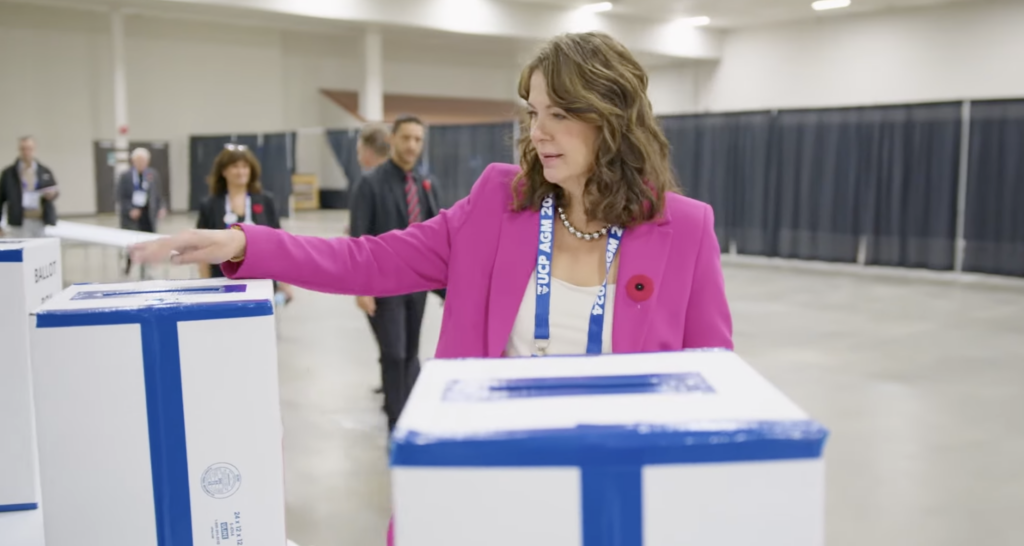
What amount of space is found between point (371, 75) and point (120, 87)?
5.01 m

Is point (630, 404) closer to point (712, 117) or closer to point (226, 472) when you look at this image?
point (226, 472)

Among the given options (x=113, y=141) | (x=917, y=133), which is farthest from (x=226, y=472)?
(x=113, y=141)

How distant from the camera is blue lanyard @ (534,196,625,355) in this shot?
1.26m

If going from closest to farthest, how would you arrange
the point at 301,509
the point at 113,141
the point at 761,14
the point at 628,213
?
the point at 628,213 → the point at 301,509 → the point at 761,14 → the point at 113,141

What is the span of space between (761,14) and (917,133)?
776 cm

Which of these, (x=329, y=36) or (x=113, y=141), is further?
(x=329, y=36)

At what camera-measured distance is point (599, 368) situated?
95 cm

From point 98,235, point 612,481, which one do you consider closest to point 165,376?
point 612,481

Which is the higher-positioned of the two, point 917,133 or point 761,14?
point 761,14

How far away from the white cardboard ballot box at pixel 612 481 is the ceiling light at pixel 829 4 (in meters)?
16.2

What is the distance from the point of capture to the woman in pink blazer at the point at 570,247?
130cm

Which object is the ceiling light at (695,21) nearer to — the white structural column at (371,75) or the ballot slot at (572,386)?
the white structural column at (371,75)

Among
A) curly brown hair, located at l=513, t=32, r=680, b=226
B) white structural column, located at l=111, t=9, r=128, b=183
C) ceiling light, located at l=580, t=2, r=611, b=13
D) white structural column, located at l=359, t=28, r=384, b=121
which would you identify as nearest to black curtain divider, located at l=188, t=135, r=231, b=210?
white structural column, located at l=111, t=9, r=128, b=183

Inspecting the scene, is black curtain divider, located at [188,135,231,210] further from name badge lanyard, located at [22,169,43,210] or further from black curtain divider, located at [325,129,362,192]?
name badge lanyard, located at [22,169,43,210]
